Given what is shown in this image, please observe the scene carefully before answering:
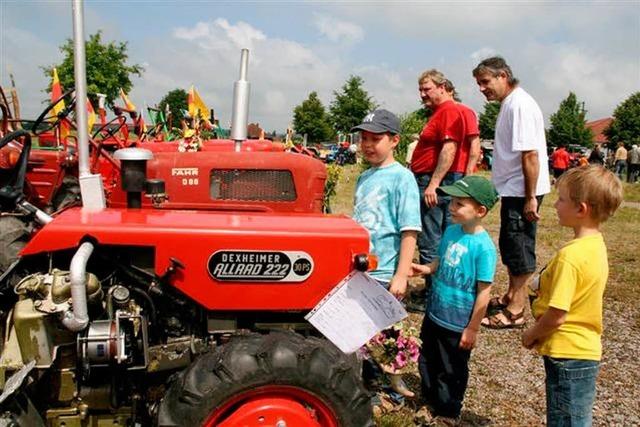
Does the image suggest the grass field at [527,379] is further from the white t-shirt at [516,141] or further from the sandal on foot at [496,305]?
the white t-shirt at [516,141]

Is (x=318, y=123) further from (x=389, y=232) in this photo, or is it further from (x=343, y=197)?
(x=389, y=232)

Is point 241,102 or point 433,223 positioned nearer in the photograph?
point 241,102

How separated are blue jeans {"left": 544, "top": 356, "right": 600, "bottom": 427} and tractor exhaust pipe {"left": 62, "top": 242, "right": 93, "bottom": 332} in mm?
1850

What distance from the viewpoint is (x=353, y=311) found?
2314mm

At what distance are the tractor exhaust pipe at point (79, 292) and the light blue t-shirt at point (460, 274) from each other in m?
1.71

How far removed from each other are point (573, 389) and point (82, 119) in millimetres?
2362

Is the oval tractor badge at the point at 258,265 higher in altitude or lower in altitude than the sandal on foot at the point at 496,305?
higher

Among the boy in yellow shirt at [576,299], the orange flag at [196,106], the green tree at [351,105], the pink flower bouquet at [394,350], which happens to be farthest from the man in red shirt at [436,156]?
the green tree at [351,105]

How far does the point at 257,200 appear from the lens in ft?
12.2

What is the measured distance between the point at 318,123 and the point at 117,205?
191 feet

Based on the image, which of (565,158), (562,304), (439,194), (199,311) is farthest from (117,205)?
(565,158)

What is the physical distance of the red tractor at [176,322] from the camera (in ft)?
6.82

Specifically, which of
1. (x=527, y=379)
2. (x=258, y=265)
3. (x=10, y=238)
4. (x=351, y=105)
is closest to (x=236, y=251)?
(x=258, y=265)

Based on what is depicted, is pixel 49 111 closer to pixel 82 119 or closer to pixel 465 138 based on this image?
pixel 82 119
